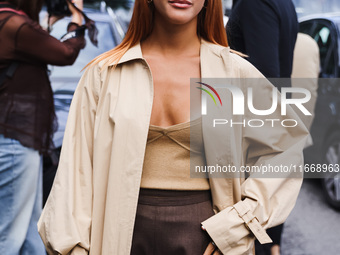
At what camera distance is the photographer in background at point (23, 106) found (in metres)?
3.19

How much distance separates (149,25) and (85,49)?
10.3ft

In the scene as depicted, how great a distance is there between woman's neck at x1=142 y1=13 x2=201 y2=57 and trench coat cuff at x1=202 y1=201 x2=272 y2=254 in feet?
2.29

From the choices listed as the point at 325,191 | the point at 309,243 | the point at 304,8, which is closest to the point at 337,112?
the point at 325,191

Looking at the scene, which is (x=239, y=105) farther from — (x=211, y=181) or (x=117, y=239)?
(x=117, y=239)

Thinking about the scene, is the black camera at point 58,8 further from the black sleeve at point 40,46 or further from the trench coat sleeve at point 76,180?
the trench coat sleeve at point 76,180

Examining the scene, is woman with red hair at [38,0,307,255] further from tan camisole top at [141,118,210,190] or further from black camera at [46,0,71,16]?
black camera at [46,0,71,16]

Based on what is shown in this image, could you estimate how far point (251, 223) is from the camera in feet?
7.16

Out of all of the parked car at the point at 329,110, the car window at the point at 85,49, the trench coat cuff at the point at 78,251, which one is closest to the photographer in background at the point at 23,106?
the trench coat cuff at the point at 78,251

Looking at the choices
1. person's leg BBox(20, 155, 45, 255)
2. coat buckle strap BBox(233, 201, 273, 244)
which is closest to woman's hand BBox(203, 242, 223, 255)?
coat buckle strap BBox(233, 201, 273, 244)

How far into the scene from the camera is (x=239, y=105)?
88.3 inches

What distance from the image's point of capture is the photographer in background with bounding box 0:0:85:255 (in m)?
3.19

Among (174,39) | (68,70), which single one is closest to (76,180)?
(174,39)

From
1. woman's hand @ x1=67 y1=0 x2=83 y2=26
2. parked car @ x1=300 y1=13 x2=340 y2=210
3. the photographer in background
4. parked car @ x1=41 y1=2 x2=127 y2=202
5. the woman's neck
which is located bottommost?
parked car @ x1=300 y1=13 x2=340 y2=210

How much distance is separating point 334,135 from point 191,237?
13.6ft
